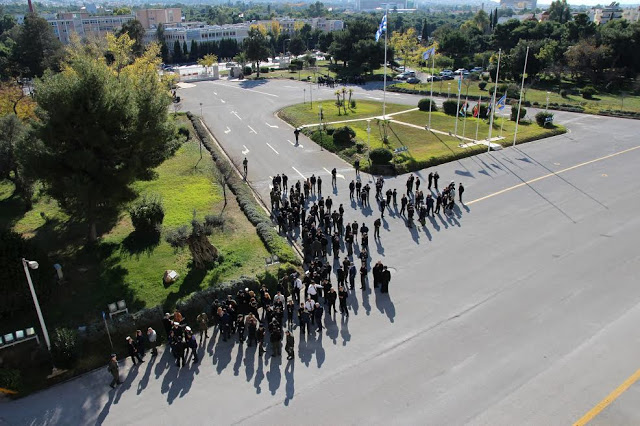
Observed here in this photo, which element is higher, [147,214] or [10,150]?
[10,150]

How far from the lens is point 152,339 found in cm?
1462

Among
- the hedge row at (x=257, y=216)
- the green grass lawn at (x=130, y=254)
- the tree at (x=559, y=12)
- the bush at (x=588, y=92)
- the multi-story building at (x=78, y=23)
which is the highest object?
the tree at (x=559, y=12)

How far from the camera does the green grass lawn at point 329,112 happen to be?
43.4m

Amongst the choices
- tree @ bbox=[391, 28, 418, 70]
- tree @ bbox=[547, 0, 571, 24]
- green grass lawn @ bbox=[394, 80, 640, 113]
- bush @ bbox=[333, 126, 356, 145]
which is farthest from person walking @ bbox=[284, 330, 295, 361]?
tree @ bbox=[547, 0, 571, 24]

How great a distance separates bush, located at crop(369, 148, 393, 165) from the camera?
97.9 feet

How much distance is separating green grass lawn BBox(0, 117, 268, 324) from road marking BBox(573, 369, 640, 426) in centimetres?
1165

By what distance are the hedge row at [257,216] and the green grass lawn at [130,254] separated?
1.21 ft

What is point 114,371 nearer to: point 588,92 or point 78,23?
point 588,92

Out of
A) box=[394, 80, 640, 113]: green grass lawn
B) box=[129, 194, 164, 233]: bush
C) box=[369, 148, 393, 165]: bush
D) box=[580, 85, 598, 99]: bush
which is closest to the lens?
box=[129, 194, 164, 233]: bush

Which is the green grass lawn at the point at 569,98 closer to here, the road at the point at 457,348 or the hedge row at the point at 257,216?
the hedge row at the point at 257,216

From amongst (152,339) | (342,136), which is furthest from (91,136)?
(342,136)

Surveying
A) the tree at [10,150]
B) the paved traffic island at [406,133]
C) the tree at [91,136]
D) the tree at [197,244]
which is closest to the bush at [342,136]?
the paved traffic island at [406,133]

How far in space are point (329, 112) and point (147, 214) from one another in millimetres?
28289

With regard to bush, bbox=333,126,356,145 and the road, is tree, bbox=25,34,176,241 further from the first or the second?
bush, bbox=333,126,356,145
